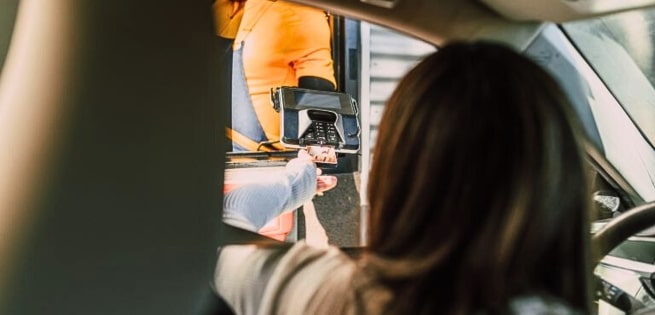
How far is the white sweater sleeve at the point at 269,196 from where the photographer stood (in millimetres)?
965

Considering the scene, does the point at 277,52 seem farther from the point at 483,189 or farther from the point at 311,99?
the point at 483,189

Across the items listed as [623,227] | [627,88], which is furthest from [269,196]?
[627,88]

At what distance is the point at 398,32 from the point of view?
1540 mm

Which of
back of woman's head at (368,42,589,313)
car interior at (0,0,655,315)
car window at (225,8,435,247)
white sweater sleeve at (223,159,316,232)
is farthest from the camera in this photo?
car window at (225,8,435,247)

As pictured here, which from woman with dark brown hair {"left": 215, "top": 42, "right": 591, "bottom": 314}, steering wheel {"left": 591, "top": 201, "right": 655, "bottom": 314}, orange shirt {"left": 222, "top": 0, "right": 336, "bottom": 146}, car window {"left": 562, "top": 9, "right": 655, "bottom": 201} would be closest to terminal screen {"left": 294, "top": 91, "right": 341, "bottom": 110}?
orange shirt {"left": 222, "top": 0, "right": 336, "bottom": 146}

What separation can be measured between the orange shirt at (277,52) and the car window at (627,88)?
63 cm

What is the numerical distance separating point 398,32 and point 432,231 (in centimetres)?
71

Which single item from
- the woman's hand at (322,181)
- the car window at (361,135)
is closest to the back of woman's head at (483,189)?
the car window at (361,135)

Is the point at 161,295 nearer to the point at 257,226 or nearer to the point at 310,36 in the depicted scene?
the point at 257,226

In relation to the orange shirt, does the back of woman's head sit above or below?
below

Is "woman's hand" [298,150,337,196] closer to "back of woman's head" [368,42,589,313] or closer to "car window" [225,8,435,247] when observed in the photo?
"car window" [225,8,435,247]

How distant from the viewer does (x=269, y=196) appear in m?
1.35

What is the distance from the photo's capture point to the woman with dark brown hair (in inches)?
33.5

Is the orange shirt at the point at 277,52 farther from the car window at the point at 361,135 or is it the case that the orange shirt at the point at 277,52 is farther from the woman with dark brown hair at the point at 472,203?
the woman with dark brown hair at the point at 472,203
